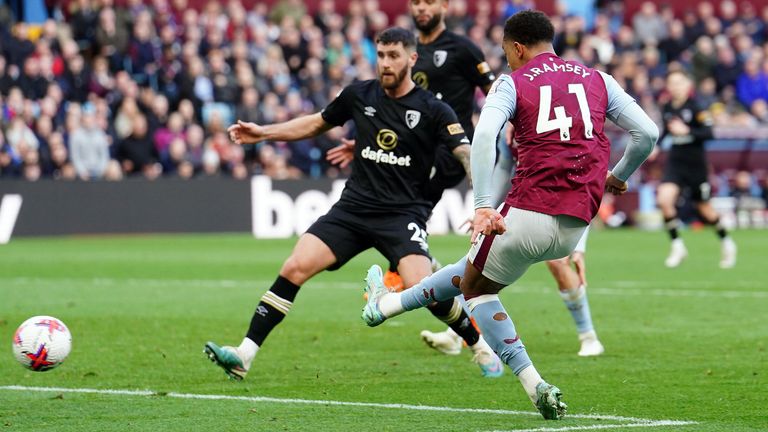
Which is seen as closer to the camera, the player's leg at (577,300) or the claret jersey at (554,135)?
the claret jersey at (554,135)

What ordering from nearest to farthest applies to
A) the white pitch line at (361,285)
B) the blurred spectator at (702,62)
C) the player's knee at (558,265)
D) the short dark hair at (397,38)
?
the short dark hair at (397,38) → the player's knee at (558,265) → the white pitch line at (361,285) → the blurred spectator at (702,62)

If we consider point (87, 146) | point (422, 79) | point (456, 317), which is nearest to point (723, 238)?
point (422, 79)

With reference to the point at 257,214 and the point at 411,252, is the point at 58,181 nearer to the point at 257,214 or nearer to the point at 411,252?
the point at 257,214

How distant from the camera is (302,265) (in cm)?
899

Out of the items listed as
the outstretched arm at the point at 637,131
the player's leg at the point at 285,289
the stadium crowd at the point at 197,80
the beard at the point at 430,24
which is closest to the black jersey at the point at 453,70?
the beard at the point at 430,24

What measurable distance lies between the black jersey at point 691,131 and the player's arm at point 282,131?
1038 centimetres

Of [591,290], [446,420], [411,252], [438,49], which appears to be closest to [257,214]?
[591,290]

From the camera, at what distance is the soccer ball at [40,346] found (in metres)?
8.32

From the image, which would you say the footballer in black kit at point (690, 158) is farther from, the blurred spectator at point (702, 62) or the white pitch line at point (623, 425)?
the blurred spectator at point (702, 62)

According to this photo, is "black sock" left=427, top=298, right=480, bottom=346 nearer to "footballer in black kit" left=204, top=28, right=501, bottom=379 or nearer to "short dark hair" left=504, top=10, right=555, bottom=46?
"footballer in black kit" left=204, top=28, right=501, bottom=379

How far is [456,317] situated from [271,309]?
1.29 m

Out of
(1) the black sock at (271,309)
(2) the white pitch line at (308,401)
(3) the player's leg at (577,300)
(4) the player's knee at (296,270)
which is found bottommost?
(3) the player's leg at (577,300)

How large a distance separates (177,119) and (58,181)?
115 inches

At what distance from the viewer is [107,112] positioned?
26.4m
